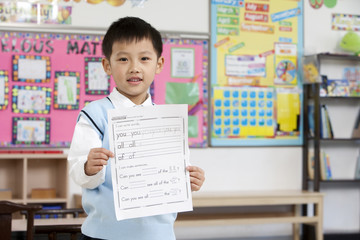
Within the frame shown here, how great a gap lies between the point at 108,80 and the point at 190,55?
2.38 ft

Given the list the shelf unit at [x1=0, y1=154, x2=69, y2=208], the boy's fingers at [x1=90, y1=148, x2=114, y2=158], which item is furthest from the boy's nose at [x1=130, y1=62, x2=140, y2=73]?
the shelf unit at [x1=0, y1=154, x2=69, y2=208]

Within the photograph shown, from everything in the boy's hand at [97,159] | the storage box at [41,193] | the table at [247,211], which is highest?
the boy's hand at [97,159]

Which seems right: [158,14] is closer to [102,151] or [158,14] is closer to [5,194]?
[5,194]

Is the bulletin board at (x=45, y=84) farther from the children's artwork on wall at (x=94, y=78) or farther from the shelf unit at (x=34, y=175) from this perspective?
the shelf unit at (x=34, y=175)

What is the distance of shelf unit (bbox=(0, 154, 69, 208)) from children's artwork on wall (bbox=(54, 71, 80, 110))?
0.44m

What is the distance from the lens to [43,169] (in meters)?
4.37

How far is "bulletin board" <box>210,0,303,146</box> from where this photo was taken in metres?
4.78

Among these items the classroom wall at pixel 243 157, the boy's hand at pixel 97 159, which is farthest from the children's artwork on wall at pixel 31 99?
the boy's hand at pixel 97 159

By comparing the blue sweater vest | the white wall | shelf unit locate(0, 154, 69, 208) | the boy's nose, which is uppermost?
the white wall

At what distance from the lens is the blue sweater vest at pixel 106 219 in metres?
1.34

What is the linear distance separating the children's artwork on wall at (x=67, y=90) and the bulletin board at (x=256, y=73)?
44.7 inches

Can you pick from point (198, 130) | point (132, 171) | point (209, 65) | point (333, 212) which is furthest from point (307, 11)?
point (132, 171)

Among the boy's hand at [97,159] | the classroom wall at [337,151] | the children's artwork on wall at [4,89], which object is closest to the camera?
the boy's hand at [97,159]

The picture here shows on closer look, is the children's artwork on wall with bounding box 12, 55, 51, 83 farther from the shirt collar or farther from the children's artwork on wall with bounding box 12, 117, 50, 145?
the shirt collar
